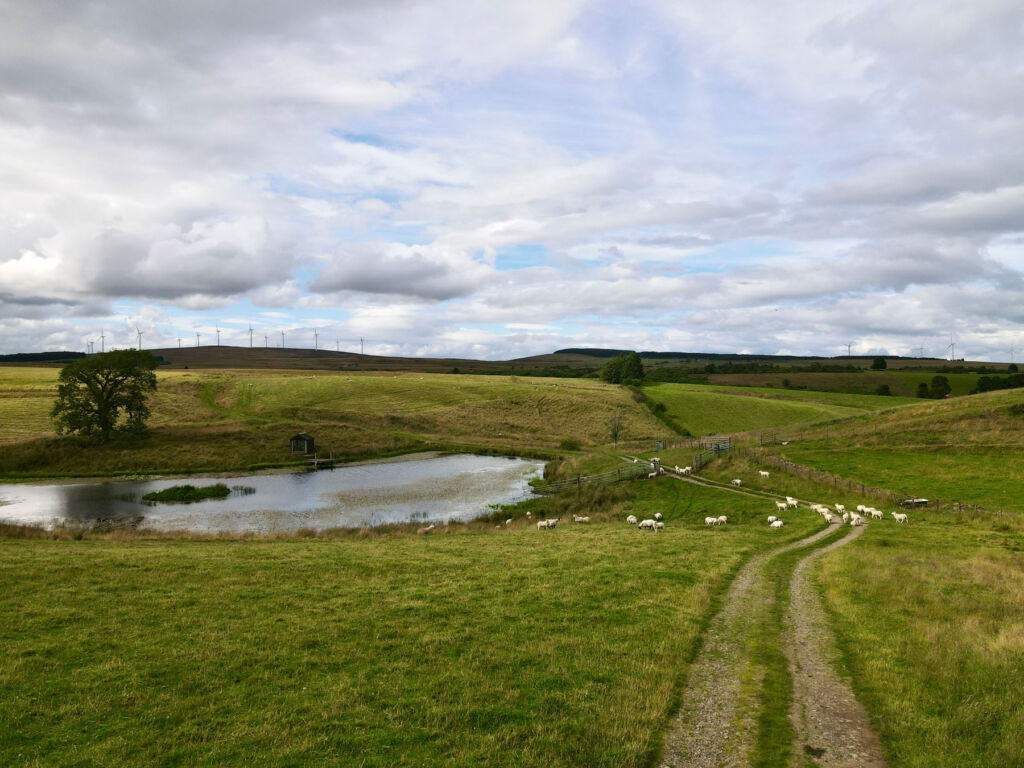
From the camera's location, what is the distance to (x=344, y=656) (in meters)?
13.5

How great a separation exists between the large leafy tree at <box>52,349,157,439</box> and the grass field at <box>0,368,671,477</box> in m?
2.31

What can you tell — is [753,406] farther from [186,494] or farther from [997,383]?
[186,494]

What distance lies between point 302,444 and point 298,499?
81.3 ft

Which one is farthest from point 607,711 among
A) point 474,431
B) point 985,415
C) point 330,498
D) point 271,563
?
point 474,431

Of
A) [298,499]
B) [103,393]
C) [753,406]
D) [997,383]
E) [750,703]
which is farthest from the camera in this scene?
[997,383]

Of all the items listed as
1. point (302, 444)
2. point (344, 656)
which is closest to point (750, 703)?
point (344, 656)

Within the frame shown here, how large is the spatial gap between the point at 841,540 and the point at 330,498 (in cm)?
4168

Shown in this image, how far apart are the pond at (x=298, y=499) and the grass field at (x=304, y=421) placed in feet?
24.3

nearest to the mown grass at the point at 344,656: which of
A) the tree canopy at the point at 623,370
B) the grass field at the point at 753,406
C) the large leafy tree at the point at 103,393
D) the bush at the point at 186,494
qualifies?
the bush at the point at 186,494

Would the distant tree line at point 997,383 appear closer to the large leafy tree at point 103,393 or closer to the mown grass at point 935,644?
the mown grass at point 935,644

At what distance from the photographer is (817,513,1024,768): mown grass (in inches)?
392

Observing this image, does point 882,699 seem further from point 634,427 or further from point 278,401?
point 278,401

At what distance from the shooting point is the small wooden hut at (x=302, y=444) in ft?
247

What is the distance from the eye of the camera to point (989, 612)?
54.0 ft
